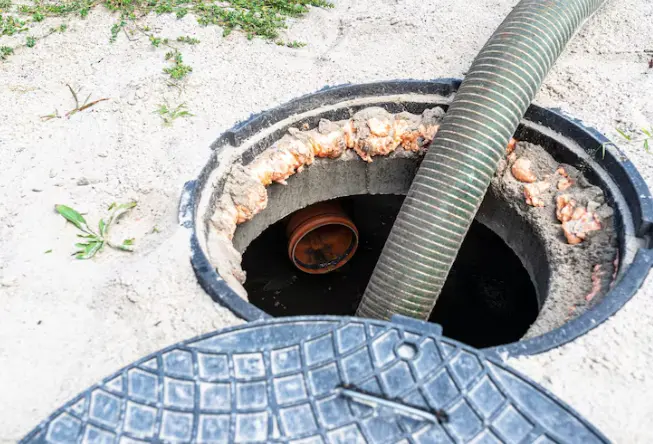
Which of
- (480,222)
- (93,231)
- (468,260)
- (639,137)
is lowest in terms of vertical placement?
(468,260)

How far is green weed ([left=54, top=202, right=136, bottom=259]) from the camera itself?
10.7 feet

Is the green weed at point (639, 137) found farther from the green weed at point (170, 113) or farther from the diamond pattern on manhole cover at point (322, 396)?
the green weed at point (170, 113)

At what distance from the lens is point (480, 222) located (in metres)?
4.42

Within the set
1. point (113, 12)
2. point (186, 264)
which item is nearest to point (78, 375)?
point (186, 264)

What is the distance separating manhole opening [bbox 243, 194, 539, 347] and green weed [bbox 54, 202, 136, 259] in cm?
215

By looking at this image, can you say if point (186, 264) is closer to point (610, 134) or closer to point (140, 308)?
point (140, 308)

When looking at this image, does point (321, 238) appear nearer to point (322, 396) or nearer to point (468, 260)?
point (468, 260)

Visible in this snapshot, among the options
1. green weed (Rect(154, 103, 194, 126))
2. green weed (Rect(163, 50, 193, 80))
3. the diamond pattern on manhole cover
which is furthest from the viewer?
green weed (Rect(163, 50, 193, 80))

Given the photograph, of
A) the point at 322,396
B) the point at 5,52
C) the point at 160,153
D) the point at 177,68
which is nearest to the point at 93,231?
the point at 160,153

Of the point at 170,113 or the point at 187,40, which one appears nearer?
the point at 170,113

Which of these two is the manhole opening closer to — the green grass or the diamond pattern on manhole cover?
the green grass

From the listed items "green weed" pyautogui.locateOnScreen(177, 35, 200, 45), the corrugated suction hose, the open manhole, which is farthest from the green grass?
the corrugated suction hose

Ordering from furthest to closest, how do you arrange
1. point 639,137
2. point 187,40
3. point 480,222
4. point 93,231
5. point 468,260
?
1. point 468,260
2. point 187,40
3. point 480,222
4. point 639,137
5. point 93,231

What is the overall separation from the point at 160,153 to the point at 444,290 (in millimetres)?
3226
